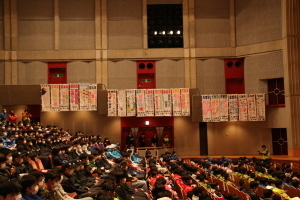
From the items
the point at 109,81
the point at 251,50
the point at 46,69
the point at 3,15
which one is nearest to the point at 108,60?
the point at 109,81

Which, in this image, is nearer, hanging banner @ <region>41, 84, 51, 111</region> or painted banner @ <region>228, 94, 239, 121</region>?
hanging banner @ <region>41, 84, 51, 111</region>

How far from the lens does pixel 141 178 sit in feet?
35.3

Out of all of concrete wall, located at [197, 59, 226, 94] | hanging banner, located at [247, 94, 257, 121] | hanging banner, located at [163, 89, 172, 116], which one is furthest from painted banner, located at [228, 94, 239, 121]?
hanging banner, located at [163, 89, 172, 116]

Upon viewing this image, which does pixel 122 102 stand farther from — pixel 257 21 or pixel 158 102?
pixel 257 21

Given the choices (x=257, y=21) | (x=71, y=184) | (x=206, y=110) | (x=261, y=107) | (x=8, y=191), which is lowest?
(x=71, y=184)

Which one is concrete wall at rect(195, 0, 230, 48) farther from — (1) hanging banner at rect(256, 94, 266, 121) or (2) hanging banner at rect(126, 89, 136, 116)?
(2) hanging banner at rect(126, 89, 136, 116)

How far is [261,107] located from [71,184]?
48.2 feet

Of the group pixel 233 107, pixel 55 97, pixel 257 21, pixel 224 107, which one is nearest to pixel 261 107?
pixel 233 107

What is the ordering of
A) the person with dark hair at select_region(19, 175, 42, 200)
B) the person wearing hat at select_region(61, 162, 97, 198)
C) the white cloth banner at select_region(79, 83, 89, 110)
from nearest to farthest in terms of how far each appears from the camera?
1. the person with dark hair at select_region(19, 175, 42, 200)
2. the person wearing hat at select_region(61, 162, 97, 198)
3. the white cloth banner at select_region(79, 83, 89, 110)

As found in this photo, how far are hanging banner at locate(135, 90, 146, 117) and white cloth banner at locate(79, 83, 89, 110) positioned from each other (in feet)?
8.16

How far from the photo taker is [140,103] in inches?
799

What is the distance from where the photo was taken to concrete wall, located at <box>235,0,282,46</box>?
822 inches

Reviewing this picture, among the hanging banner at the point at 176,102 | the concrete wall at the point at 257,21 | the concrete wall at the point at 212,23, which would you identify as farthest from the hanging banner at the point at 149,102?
the concrete wall at the point at 257,21

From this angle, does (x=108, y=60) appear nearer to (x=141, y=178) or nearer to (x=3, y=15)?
(x=3, y=15)
